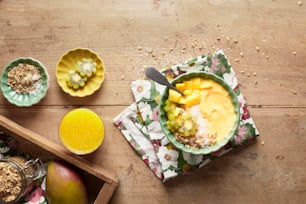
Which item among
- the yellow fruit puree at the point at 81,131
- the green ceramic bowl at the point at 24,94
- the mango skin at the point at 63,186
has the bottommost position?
the mango skin at the point at 63,186

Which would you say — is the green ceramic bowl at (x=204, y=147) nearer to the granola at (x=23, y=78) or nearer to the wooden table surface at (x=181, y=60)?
the wooden table surface at (x=181, y=60)

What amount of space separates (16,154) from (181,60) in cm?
Result: 44

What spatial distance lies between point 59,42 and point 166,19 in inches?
10.1

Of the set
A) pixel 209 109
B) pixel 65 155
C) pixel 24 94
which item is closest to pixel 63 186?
pixel 65 155

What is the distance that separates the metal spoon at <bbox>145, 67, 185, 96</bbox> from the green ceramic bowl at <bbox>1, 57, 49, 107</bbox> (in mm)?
241

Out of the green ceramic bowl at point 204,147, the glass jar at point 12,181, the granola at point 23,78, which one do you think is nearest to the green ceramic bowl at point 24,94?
the granola at point 23,78

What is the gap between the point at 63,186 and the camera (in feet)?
4.14

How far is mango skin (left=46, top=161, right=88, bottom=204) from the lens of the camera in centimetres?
126

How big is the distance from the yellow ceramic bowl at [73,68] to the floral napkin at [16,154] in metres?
0.17

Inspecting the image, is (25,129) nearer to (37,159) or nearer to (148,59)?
(37,159)

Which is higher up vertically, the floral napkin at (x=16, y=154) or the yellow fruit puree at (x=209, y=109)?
the yellow fruit puree at (x=209, y=109)

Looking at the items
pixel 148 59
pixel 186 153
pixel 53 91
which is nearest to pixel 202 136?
pixel 186 153

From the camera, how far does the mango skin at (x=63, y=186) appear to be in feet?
4.13

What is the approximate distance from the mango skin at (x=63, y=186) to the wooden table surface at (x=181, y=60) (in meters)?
0.08
